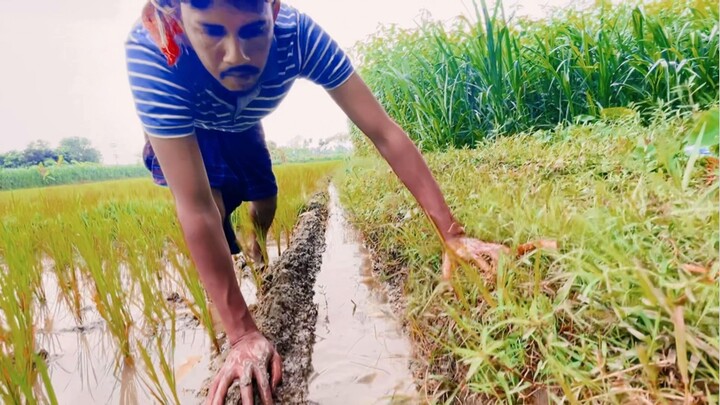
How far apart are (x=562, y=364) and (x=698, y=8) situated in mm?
2496

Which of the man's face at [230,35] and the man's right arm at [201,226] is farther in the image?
the man's right arm at [201,226]

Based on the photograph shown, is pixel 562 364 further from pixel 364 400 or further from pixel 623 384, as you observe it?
pixel 364 400

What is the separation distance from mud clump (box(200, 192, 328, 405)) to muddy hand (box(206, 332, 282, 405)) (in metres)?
0.02

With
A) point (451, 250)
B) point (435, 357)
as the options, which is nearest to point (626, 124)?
point (451, 250)

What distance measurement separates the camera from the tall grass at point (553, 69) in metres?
2.17

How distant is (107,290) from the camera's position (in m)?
1.30

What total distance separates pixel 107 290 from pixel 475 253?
3.76 ft

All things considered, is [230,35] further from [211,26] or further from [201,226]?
[201,226]

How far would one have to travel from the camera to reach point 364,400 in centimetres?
89

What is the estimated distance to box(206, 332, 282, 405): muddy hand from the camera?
2.71 feet

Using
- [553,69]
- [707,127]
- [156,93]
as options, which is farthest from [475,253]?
[553,69]

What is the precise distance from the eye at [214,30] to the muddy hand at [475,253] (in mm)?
705

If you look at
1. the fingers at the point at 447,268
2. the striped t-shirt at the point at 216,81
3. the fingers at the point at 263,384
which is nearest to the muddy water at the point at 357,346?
the fingers at the point at 263,384

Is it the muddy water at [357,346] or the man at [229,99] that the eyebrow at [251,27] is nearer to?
the man at [229,99]
